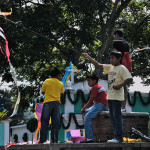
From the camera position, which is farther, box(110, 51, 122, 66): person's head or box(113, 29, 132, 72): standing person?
box(113, 29, 132, 72): standing person

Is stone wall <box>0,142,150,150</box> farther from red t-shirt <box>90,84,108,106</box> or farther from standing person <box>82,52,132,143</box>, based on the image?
red t-shirt <box>90,84,108,106</box>

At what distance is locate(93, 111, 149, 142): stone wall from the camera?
843 cm


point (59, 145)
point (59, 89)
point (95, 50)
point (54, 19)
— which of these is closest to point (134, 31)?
point (95, 50)

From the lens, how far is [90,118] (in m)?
8.19

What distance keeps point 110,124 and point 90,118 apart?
539mm

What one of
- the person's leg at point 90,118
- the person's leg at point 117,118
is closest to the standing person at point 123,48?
the person's leg at point 90,118

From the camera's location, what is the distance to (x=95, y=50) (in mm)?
27672

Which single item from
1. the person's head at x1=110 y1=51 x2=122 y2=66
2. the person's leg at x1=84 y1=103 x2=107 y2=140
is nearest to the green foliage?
the person's leg at x1=84 y1=103 x2=107 y2=140

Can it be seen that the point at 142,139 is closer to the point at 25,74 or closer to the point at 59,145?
the point at 59,145

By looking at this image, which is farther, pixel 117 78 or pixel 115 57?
pixel 115 57

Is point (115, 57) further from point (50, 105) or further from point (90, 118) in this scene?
point (50, 105)

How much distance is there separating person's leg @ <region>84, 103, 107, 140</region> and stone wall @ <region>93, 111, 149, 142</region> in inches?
5.2

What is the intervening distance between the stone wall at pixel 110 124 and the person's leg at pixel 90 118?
0.43 feet

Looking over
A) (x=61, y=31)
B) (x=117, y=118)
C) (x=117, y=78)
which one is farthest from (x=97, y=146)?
(x=61, y=31)
